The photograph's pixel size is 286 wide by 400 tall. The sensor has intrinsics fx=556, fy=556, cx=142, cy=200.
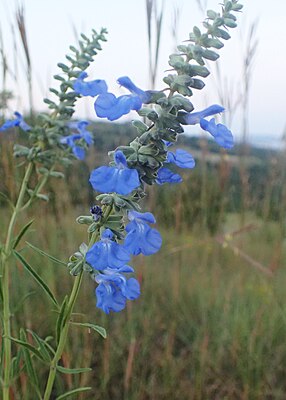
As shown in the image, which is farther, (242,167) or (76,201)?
(76,201)

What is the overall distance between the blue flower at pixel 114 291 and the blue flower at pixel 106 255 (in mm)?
116

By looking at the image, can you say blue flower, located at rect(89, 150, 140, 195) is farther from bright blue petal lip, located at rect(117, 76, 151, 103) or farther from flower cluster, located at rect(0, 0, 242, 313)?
bright blue petal lip, located at rect(117, 76, 151, 103)

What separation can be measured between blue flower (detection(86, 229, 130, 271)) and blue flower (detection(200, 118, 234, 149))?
11.6 inches

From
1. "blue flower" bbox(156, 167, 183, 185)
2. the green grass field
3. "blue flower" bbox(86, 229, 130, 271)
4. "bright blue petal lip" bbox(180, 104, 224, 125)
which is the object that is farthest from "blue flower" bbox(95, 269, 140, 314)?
the green grass field

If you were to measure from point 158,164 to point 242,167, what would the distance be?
2.19m

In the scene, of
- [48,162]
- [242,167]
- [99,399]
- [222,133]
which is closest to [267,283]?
[242,167]

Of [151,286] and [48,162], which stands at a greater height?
[48,162]

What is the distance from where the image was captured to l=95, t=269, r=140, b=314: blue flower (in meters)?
1.21

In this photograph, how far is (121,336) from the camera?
290cm

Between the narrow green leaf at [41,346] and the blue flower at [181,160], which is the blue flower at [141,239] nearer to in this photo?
the blue flower at [181,160]

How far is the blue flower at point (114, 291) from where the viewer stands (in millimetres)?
1211

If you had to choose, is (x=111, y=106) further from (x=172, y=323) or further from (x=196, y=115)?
(x=172, y=323)

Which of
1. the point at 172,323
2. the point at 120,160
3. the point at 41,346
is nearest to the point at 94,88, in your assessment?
the point at 120,160

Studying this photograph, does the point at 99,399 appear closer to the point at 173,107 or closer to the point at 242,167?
the point at 242,167
